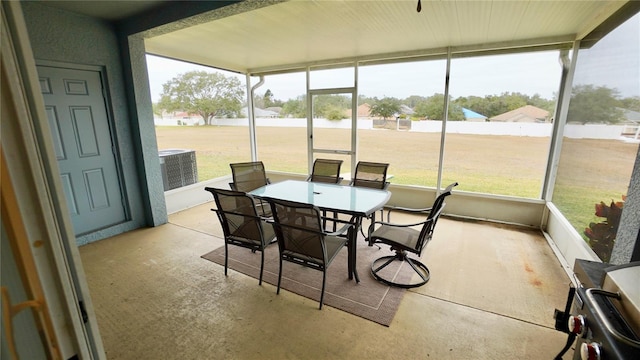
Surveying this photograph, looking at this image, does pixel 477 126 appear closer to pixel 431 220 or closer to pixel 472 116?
pixel 472 116

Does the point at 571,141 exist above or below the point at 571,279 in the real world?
above

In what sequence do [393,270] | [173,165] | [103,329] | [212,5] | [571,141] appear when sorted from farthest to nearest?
[173,165] < [571,141] < [393,270] < [212,5] < [103,329]

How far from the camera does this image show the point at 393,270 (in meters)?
2.66

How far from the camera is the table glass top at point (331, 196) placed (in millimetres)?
2465

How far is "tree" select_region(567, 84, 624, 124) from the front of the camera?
2.18m

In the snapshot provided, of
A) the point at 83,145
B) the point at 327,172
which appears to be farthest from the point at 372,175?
the point at 83,145

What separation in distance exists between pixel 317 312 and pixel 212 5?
2.82 metres

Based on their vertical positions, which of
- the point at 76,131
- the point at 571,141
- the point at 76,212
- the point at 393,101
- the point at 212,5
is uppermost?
the point at 212,5

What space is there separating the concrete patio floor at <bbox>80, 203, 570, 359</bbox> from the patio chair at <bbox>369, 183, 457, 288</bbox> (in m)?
0.15

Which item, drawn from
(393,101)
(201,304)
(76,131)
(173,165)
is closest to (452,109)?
(393,101)

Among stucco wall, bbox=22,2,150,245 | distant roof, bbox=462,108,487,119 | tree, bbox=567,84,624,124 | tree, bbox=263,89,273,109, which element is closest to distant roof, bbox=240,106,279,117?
tree, bbox=263,89,273,109

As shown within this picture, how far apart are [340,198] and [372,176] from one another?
0.89 meters

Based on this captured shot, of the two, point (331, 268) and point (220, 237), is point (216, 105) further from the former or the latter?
point (331, 268)

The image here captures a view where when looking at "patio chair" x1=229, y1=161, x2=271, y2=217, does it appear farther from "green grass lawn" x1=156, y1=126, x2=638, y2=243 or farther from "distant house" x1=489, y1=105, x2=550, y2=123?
"distant house" x1=489, y1=105, x2=550, y2=123
